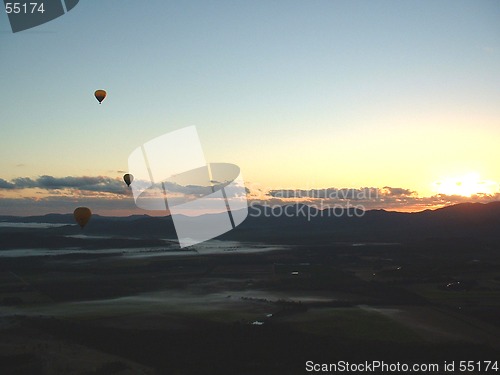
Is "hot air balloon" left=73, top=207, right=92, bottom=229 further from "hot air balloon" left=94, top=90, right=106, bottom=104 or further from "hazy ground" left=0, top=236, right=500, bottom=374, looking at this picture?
"hot air balloon" left=94, top=90, right=106, bottom=104

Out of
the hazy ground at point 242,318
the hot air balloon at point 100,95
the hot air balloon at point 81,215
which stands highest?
the hot air balloon at point 100,95

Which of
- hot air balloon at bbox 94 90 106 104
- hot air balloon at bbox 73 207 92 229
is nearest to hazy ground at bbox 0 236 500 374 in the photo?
hot air balloon at bbox 73 207 92 229

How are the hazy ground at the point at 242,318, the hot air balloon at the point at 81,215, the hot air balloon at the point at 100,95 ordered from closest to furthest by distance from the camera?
the hazy ground at the point at 242,318, the hot air balloon at the point at 100,95, the hot air balloon at the point at 81,215

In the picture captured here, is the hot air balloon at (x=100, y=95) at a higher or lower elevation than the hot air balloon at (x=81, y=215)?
higher

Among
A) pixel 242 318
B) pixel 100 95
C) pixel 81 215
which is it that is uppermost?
pixel 100 95

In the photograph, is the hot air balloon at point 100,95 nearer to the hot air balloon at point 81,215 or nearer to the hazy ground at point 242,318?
the hot air balloon at point 81,215

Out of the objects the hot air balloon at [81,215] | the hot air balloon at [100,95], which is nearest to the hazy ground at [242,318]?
the hot air balloon at [81,215]

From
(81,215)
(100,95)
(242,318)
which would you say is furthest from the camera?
(81,215)

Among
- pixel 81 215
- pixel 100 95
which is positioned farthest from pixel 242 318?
pixel 100 95

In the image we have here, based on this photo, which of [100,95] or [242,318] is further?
[100,95]

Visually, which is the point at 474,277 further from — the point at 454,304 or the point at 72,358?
the point at 72,358

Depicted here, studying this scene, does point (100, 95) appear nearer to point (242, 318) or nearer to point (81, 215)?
point (81, 215)

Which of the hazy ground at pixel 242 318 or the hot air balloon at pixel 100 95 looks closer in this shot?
the hazy ground at pixel 242 318
